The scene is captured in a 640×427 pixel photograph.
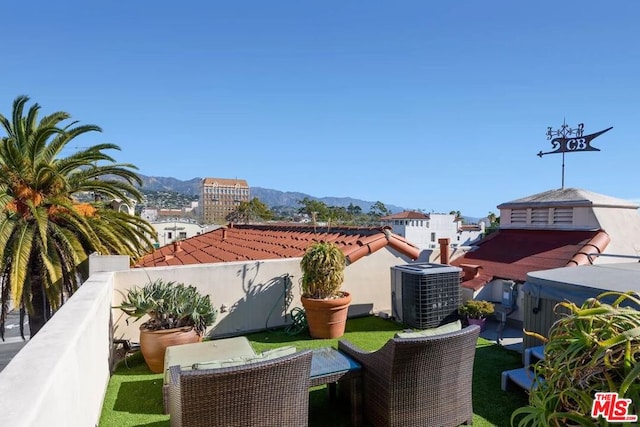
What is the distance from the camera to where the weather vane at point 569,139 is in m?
11.5

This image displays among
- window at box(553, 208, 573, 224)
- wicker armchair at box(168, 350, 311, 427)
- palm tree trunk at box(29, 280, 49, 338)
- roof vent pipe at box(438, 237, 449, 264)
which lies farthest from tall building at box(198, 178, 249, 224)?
wicker armchair at box(168, 350, 311, 427)

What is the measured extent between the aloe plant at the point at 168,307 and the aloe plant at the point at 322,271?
1.95m

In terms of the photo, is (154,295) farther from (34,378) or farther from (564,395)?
(564,395)

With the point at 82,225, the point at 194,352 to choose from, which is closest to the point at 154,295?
the point at 194,352

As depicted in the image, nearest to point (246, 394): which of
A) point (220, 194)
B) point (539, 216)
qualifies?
point (539, 216)

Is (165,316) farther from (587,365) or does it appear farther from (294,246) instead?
(587,365)

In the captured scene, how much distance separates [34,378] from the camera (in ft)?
6.51

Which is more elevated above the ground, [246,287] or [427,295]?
[246,287]

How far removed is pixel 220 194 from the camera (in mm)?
160750

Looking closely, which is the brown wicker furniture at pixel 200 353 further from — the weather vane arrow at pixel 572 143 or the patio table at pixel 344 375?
the weather vane arrow at pixel 572 143

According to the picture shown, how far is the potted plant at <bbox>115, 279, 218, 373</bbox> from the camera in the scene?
5.34 metres

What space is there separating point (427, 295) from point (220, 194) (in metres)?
161

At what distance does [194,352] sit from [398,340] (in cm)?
277

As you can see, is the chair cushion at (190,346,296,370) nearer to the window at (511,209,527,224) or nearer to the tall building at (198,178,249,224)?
the window at (511,209,527,224)
